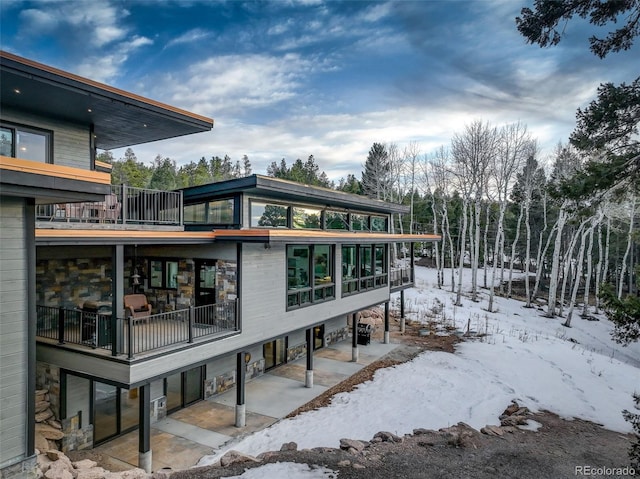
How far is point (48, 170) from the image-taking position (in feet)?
15.4

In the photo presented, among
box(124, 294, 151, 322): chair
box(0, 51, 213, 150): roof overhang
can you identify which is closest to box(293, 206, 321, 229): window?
box(0, 51, 213, 150): roof overhang

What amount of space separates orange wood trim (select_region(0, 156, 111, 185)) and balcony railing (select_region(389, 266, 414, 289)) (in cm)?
1500

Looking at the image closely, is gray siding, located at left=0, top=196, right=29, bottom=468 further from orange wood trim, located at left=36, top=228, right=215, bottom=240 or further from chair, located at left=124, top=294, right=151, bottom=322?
chair, located at left=124, top=294, right=151, bottom=322

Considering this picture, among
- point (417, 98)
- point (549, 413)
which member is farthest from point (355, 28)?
point (549, 413)

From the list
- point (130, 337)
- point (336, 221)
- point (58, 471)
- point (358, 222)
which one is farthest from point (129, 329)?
point (358, 222)

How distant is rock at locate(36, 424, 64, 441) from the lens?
300 inches

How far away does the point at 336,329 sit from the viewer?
17.9m

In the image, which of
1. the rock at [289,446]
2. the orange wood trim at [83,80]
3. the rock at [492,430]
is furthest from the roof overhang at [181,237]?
the rock at [492,430]

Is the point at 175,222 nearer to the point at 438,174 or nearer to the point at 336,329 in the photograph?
the point at 336,329

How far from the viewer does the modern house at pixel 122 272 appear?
4.92 metres

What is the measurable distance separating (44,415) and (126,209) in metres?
4.81

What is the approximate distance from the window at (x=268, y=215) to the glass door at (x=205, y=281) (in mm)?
1713

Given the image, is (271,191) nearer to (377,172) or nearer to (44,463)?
(44,463)

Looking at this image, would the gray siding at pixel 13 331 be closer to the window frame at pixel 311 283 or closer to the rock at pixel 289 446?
the rock at pixel 289 446
